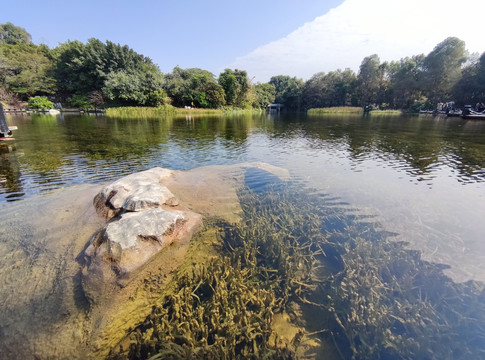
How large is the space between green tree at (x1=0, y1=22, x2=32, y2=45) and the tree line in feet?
94.9

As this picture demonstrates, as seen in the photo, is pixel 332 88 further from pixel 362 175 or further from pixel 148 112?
pixel 362 175

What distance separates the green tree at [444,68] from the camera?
56344 mm

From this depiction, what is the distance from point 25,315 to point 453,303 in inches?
248

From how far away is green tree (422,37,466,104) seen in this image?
185ft

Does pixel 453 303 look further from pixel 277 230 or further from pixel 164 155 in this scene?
pixel 164 155

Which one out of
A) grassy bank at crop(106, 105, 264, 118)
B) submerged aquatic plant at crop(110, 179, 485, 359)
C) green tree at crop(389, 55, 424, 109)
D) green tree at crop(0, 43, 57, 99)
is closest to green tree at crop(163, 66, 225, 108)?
grassy bank at crop(106, 105, 264, 118)

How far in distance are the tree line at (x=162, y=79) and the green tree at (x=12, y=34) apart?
1139 inches

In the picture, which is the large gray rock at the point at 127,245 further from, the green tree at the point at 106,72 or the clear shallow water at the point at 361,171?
the green tree at the point at 106,72

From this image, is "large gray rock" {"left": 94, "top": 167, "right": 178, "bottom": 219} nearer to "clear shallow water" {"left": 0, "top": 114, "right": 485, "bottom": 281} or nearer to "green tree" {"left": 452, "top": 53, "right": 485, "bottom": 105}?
"clear shallow water" {"left": 0, "top": 114, "right": 485, "bottom": 281}

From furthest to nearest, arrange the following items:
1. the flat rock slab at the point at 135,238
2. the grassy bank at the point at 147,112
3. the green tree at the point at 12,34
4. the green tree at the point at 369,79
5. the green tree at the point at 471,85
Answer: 1. the green tree at the point at 12,34
2. the green tree at the point at 369,79
3. the green tree at the point at 471,85
4. the grassy bank at the point at 147,112
5. the flat rock slab at the point at 135,238

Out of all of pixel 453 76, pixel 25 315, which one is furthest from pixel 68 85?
pixel 453 76

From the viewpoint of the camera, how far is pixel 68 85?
200 feet

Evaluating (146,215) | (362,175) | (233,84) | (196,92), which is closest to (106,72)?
(196,92)

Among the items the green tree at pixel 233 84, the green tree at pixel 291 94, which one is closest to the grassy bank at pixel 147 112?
the green tree at pixel 233 84
